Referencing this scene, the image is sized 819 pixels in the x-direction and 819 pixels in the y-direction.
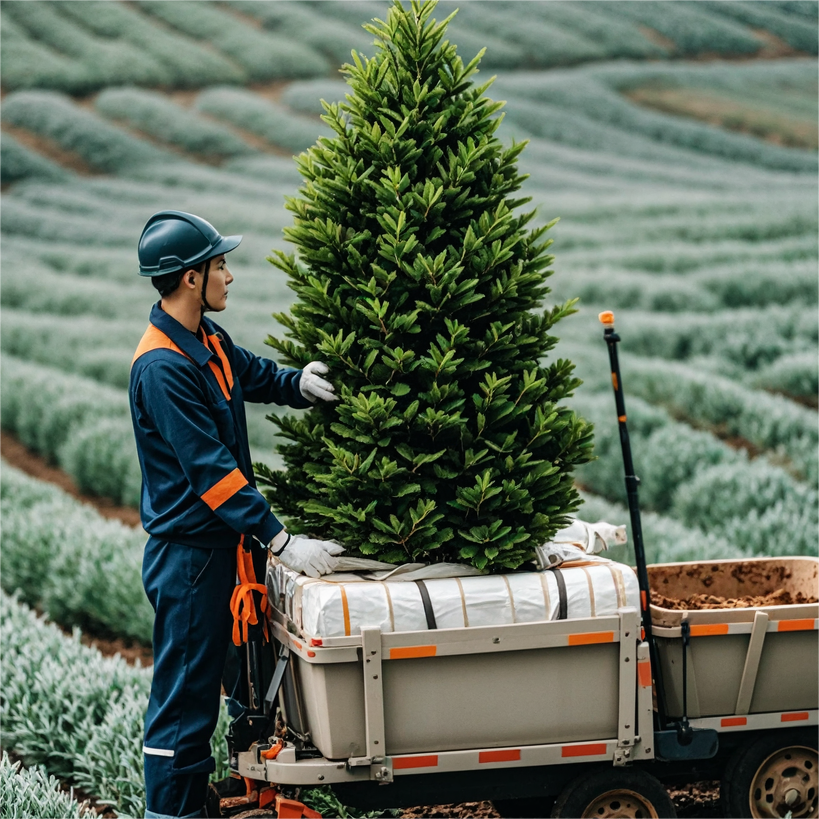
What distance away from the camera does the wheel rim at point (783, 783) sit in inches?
149

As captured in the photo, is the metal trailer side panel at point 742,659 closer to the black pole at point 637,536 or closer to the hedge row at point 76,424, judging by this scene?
the black pole at point 637,536

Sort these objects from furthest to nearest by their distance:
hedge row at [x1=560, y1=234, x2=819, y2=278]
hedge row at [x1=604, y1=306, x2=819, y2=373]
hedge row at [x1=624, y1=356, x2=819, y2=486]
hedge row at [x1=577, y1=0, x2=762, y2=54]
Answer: hedge row at [x1=577, y1=0, x2=762, y2=54], hedge row at [x1=560, y1=234, x2=819, y2=278], hedge row at [x1=604, y1=306, x2=819, y2=373], hedge row at [x1=624, y1=356, x2=819, y2=486]

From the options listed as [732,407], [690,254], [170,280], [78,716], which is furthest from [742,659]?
[690,254]

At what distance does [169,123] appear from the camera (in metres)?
14.4

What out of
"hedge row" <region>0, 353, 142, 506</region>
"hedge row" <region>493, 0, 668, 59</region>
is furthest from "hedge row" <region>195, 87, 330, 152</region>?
"hedge row" <region>0, 353, 142, 506</region>

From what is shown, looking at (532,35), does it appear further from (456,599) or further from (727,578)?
(456,599)

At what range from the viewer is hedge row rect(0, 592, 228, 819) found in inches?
182

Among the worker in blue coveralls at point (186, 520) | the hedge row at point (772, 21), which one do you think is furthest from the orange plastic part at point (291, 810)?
the hedge row at point (772, 21)

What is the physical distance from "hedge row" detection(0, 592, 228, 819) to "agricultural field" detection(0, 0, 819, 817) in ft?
7.18

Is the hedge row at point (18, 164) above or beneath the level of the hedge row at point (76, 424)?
above

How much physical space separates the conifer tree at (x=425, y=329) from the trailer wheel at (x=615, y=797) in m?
0.81

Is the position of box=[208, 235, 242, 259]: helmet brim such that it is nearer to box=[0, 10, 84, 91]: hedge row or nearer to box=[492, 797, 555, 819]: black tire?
box=[492, 797, 555, 819]: black tire

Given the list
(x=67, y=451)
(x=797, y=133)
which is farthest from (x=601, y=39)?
(x=67, y=451)

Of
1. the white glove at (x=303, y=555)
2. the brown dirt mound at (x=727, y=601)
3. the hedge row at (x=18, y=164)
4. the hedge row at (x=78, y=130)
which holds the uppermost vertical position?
the hedge row at (x=78, y=130)
